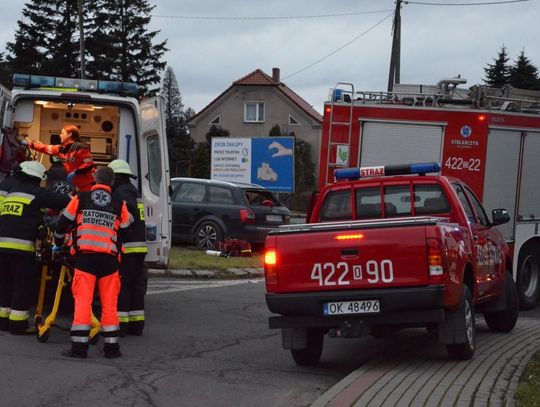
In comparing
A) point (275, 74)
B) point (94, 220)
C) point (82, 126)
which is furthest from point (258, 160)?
point (275, 74)

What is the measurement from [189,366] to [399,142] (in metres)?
6.33

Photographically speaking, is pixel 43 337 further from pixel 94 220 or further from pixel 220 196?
pixel 220 196

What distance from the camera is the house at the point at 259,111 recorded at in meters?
64.9

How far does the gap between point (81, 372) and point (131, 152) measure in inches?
169

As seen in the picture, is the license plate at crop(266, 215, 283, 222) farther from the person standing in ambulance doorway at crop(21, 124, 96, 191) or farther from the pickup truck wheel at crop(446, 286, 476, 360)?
the pickup truck wheel at crop(446, 286, 476, 360)

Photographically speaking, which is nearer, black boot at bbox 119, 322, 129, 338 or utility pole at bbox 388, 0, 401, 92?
black boot at bbox 119, 322, 129, 338

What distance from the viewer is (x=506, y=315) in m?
10.1

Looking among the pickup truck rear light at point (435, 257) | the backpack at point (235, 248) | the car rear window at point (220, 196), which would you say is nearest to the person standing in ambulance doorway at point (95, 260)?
the pickup truck rear light at point (435, 257)

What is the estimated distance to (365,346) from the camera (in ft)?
32.2

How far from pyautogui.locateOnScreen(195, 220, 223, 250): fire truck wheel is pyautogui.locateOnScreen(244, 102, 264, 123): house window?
46.8 meters

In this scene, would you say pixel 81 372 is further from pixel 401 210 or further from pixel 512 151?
pixel 512 151

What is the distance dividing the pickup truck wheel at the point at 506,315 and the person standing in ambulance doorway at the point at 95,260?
4328mm

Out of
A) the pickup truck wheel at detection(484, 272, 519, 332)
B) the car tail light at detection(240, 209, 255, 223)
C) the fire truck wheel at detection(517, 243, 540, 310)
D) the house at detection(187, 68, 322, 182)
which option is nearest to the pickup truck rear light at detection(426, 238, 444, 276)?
the pickup truck wheel at detection(484, 272, 519, 332)

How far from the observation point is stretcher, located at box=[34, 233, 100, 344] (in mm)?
8969
